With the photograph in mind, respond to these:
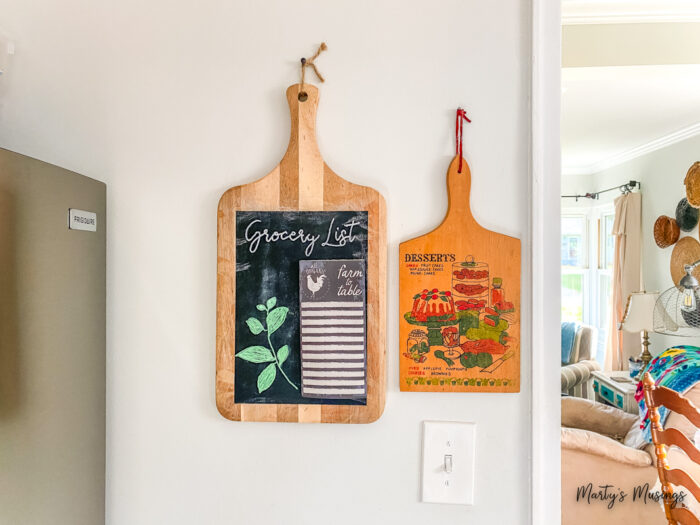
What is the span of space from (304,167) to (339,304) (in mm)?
259

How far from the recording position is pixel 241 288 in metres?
0.88

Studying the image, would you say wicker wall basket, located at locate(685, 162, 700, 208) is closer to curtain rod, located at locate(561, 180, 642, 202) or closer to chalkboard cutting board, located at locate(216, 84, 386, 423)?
curtain rod, located at locate(561, 180, 642, 202)

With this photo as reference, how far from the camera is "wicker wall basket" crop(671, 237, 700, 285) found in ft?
12.1

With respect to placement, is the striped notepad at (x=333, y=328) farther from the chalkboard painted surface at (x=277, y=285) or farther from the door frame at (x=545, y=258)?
the door frame at (x=545, y=258)

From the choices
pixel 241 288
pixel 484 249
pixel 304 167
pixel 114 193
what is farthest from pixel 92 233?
pixel 484 249

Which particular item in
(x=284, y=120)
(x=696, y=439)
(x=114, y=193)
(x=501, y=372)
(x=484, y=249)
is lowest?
(x=696, y=439)

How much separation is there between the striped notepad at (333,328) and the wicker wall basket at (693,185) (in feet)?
12.8

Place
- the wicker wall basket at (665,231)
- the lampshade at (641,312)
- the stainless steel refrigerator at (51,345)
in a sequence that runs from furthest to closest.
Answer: the wicker wall basket at (665,231) < the lampshade at (641,312) < the stainless steel refrigerator at (51,345)

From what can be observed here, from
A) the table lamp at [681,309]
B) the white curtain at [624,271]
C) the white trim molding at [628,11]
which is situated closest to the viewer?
the white trim molding at [628,11]

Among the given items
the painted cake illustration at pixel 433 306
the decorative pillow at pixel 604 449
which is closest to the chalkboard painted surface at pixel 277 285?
the painted cake illustration at pixel 433 306

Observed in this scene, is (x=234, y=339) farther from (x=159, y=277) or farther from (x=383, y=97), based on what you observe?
(x=383, y=97)

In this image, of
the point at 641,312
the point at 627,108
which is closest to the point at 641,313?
the point at 641,312

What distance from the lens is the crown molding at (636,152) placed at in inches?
155

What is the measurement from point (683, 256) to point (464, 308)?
394 cm
